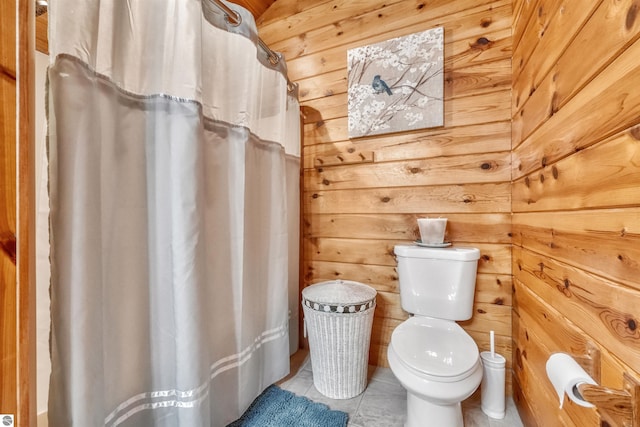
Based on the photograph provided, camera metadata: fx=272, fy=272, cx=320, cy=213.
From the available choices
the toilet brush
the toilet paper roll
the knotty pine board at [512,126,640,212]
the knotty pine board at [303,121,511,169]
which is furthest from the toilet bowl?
the knotty pine board at [303,121,511,169]

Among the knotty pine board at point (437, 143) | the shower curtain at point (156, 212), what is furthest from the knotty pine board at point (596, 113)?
the shower curtain at point (156, 212)

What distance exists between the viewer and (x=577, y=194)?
2.69ft

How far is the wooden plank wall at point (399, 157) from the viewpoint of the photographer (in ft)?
4.87

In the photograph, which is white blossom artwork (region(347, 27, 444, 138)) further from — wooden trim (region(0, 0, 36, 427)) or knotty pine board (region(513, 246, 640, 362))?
wooden trim (region(0, 0, 36, 427))

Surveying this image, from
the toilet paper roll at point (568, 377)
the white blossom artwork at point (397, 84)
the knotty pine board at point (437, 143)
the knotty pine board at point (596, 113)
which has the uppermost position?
the white blossom artwork at point (397, 84)

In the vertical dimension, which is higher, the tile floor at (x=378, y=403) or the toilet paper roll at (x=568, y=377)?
the toilet paper roll at (x=568, y=377)

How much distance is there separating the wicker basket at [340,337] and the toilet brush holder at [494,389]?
23.5 inches

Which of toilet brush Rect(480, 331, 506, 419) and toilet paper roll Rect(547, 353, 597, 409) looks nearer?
toilet paper roll Rect(547, 353, 597, 409)

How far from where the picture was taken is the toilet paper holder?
56 centimetres

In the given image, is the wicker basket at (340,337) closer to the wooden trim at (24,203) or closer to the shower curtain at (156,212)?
the shower curtain at (156,212)

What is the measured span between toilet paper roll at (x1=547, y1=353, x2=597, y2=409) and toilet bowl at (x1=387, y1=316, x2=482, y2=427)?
373 mm

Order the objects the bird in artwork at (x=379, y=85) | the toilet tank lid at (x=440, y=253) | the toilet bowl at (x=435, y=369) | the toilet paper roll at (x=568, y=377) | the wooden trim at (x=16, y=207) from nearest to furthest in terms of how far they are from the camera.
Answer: the wooden trim at (x=16, y=207)
the toilet paper roll at (x=568, y=377)
the toilet bowl at (x=435, y=369)
the toilet tank lid at (x=440, y=253)
the bird in artwork at (x=379, y=85)

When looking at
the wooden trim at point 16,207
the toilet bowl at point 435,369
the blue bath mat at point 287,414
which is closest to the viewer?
the wooden trim at point 16,207

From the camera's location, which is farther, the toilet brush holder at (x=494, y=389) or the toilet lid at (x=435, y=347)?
the toilet brush holder at (x=494, y=389)
